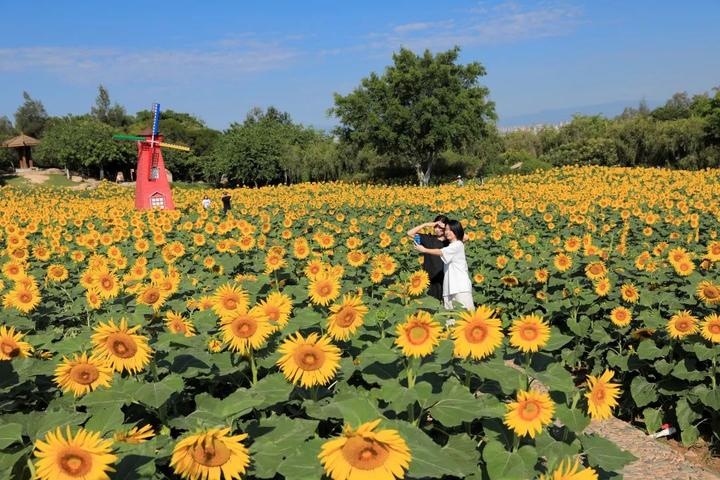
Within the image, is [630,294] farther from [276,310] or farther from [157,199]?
[157,199]

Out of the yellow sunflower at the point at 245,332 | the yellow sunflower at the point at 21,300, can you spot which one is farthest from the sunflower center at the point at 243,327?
the yellow sunflower at the point at 21,300

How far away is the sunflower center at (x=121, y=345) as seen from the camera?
83.4 inches

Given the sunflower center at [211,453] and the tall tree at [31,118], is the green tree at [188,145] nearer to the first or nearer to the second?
the tall tree at [31,118]

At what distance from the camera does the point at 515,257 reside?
8.38 metres

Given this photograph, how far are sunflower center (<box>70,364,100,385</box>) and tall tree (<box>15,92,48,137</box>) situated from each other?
96497mm

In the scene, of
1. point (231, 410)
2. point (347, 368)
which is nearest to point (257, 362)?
point (347, 368)

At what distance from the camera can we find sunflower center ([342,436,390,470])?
55.2 inches

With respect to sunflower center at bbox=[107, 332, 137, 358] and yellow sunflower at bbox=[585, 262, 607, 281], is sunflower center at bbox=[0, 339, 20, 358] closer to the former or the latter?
sunflower center at bbox=[107, 332, 137, 358]

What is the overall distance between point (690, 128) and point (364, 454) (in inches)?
1950

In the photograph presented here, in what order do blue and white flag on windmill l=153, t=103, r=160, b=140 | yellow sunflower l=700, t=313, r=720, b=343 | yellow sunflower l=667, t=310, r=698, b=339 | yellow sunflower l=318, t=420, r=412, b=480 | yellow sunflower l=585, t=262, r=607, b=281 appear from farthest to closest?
blue and white flag on windmill l=153, t=103, r=160, b=140 → yellow sunflower l=585, t=262, r=607, b=281 → yellow sunflower l=667, t=310, r=698, b=339 → yellow sunflower l=700, t=313, r=720, b=343 → yellow sunflower l=318, t=420, r=412, b=480

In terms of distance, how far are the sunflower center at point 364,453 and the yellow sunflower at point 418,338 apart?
737 mm

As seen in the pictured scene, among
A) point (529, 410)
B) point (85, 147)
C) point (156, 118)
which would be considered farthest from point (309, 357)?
point (85, 147)

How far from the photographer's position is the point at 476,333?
2.30 meters

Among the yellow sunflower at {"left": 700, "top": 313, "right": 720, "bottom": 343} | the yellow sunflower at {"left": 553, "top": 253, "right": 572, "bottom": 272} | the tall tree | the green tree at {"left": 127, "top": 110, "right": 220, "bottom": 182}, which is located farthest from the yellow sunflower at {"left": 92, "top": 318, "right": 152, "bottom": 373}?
the tall tree
